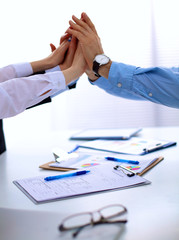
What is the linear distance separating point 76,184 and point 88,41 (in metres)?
0.75

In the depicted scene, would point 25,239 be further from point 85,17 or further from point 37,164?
point 85,17

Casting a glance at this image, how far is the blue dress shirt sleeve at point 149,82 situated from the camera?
1224mm

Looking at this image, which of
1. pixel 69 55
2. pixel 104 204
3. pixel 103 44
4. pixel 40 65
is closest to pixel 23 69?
pixel 40 65

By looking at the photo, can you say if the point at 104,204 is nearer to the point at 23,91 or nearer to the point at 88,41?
the point at 23,91

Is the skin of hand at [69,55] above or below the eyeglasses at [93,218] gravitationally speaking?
above

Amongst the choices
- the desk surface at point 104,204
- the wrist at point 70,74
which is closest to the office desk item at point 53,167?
the desk surface at point 104,204

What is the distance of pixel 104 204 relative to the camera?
2.28 ft

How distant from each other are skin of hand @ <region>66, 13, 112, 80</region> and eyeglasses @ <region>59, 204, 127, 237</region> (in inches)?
30.3

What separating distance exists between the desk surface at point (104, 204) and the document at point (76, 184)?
0.02 metres

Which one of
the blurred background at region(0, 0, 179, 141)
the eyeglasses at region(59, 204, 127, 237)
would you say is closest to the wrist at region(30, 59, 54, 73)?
the eyeglasses at region(59, 204, 127, 237)

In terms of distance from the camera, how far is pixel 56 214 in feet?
2.15

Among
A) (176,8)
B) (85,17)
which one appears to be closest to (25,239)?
(85,17)

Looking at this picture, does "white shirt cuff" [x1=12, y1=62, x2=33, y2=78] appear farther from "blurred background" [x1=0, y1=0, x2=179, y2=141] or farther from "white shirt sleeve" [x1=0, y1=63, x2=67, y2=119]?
"blurred background" [x1=0, y1=0, x2=179, y2=141]

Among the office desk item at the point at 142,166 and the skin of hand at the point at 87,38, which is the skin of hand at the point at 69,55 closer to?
the skin of hand at the point at 87,38
